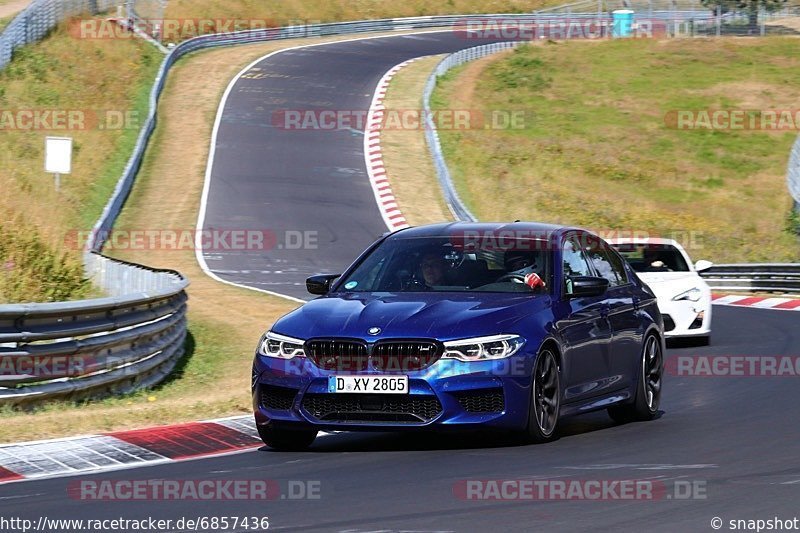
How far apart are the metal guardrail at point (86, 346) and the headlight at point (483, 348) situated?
4.17m

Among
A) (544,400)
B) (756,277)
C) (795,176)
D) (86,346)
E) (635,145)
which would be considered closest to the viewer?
(544,400)

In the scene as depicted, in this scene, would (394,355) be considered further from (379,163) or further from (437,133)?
(437,133)

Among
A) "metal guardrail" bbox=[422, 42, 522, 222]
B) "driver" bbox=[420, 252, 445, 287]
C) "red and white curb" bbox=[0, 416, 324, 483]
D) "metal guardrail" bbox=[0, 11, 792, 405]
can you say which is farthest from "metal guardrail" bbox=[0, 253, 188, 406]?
"metal guardrail" bbox=[422, 42, 522, 222]

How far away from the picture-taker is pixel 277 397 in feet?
29.8

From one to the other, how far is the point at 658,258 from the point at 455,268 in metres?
9.01

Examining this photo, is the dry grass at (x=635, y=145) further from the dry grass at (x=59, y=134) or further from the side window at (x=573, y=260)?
the side window at (x=573, y=260)

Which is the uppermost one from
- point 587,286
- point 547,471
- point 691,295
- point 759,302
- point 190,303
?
point 587,286

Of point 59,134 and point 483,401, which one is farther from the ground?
point 483,401

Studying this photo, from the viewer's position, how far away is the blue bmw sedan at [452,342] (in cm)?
876

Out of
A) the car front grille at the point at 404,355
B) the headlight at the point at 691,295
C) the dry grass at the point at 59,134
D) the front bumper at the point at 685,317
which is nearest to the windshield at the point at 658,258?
the headlight at the point at 691,295

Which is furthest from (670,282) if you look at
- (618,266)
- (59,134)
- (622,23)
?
(622,23)

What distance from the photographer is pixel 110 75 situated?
46.1 metres

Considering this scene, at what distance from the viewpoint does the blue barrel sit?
71812mm

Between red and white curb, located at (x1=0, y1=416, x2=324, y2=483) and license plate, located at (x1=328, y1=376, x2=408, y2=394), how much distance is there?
1105 mm
